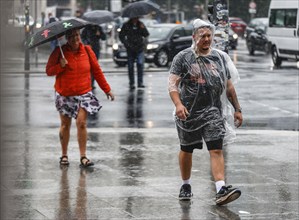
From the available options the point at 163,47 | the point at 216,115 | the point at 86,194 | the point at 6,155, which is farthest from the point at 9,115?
the point at 163,47

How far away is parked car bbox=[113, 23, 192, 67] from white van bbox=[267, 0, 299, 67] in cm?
359

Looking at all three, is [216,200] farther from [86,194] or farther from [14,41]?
[14,41]

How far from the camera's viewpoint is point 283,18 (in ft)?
115

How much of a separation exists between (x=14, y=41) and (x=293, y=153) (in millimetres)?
9594

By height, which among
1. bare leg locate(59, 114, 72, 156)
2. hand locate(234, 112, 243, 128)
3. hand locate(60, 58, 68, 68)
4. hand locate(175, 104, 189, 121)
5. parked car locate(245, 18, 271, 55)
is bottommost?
parked car locate(245, 18, 271, 55)

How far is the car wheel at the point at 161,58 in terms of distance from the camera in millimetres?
33234

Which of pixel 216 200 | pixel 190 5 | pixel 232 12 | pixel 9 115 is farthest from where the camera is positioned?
pixel 190 5

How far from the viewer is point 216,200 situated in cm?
727

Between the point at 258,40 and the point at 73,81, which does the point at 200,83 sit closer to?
the point at 73,81

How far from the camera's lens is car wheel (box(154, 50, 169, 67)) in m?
33.2

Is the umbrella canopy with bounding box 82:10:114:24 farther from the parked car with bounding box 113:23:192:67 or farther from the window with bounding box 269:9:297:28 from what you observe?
the window with bounding box 269:9:297:28

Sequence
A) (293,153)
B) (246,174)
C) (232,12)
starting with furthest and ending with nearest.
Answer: (232,12)
(293,153)
(246,174)

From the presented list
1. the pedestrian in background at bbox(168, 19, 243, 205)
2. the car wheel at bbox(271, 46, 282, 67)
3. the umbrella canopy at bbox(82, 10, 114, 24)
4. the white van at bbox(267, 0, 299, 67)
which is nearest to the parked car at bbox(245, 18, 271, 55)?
the white van at bbox(267, 0, 299, 67)

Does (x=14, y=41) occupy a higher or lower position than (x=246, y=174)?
higher
